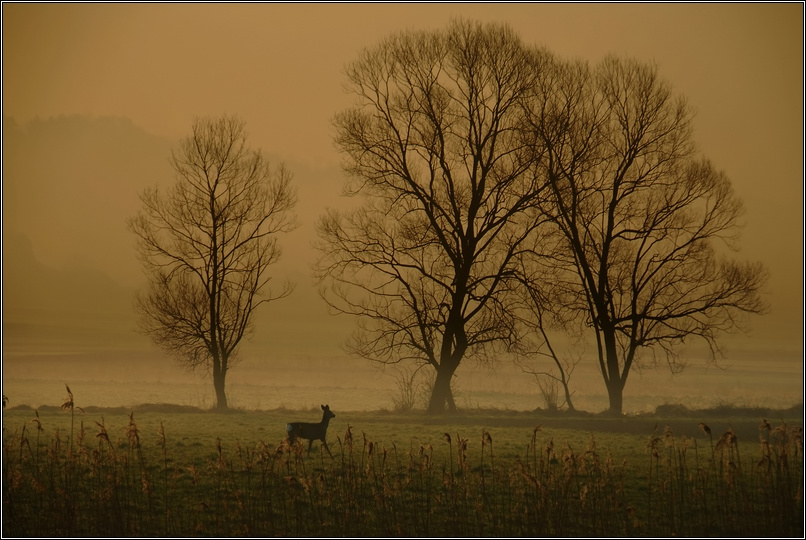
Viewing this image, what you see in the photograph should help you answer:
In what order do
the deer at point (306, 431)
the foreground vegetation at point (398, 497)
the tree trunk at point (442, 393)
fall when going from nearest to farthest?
the foreground vegetation at point (398, 497) → the deer at point (306, 431) → the tree trunk at point (442, 393)

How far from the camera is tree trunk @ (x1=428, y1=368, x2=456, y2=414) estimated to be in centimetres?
3591

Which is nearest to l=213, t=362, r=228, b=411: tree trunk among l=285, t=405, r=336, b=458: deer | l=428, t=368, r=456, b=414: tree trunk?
l=428, t=368, r=456, b=414: tree trunk

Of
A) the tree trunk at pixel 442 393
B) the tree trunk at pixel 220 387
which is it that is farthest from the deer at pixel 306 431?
the tree trunk at pixel 220 387

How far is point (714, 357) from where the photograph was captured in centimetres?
3669

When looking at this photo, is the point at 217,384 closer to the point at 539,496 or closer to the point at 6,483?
the point at 6,483

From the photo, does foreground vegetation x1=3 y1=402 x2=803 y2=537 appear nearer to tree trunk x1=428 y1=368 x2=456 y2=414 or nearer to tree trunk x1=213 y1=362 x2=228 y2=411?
tree trunk x1=428 y1=368 x2=456 y2=414

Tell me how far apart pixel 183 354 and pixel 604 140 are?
64.5 feet

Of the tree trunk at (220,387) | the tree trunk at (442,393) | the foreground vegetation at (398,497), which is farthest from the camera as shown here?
the tree trunk at (220,387)

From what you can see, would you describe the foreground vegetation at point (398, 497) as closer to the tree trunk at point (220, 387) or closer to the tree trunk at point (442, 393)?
the tree trunk at point (442, 393)

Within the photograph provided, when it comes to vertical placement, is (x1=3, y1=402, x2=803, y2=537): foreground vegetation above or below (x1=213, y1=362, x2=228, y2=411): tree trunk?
below

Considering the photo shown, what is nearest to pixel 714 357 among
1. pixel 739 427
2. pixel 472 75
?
pixel 739 427

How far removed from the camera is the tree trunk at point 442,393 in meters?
35.9

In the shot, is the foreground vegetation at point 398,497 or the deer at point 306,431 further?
the deer at point 306,431

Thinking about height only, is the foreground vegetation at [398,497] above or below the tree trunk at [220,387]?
below
